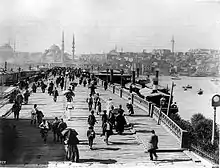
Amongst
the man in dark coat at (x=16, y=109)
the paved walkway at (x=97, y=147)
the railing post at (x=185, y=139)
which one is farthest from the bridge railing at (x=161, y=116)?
the man in dark coat at (x=16, y=109)

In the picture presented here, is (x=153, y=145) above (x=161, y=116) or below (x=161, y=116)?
below

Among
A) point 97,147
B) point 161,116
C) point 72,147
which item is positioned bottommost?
point 97,147

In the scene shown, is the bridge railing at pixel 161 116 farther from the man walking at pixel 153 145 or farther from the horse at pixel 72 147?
the horse at pixel 72 147

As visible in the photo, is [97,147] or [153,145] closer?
[153,145]

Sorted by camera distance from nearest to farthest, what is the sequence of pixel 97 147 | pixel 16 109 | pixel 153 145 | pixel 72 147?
pixel 72 147, pixel 153 145, pixel 97 147, pixel 16 109

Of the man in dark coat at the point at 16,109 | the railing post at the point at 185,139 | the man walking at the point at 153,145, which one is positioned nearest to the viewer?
the man walking at the point at 153,145

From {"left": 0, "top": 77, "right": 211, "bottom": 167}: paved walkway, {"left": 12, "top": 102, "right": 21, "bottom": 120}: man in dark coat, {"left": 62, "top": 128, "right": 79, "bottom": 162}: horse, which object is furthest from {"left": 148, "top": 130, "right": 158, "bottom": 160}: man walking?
{"left": 12, "top": 102, "right": 21, "bottom": 120}: man in dark coat

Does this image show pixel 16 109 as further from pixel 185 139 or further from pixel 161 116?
pixel 185 139

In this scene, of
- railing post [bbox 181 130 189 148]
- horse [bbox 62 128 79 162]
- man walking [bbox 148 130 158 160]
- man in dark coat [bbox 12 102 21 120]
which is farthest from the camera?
man in dark coat [bbox 12 102 21 120]

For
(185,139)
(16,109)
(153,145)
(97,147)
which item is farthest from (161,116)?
(16,109)

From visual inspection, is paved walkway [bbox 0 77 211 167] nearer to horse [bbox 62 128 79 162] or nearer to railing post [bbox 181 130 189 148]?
horse [bbox 62 128 79 162]

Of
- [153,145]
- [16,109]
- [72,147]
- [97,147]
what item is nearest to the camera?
[72,147]

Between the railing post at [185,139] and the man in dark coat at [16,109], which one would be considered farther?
the man in dark coat at [16,109]

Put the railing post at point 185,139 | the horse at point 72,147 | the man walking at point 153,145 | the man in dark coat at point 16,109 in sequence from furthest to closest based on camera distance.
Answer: the man in dark coat at point 16,109
the railing post at point 185,139
the man walking at point 153,145
the horse at point 72,147
